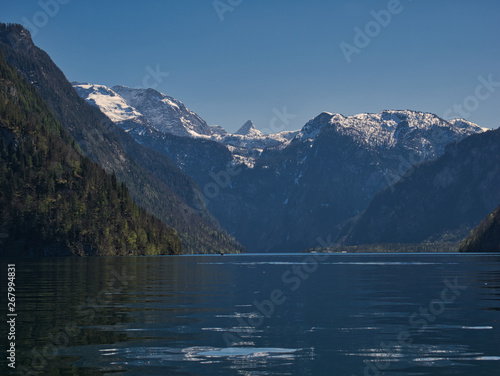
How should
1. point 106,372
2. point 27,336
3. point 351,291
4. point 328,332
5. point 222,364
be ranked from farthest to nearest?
point 351,291 < point 328,332 < point 27,336 < point 222,364 < point 106,372

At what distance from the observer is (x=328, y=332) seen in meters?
38.9

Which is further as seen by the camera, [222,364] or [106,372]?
[222,364]

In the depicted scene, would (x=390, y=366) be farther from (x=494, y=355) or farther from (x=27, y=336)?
(x=27, y=336)

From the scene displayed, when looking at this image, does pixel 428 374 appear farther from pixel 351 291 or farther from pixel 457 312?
pixel 351 291

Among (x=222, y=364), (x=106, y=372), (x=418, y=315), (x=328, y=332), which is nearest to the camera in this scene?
(x=106, y=372)

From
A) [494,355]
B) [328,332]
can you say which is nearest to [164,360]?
[328,332]

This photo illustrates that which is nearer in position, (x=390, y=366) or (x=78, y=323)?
(x=390, y=366)

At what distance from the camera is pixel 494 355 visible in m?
31.0

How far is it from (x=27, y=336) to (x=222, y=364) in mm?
13336

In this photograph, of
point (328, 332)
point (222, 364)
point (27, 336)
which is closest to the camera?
point (222, 364)

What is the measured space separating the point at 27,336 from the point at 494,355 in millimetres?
26388

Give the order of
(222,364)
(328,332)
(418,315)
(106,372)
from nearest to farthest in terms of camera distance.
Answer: (106,372), (222,364), (328,332), (418,315)

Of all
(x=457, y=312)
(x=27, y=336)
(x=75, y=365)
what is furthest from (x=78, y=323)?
(x=457, y=312)

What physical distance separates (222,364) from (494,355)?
14234mm
